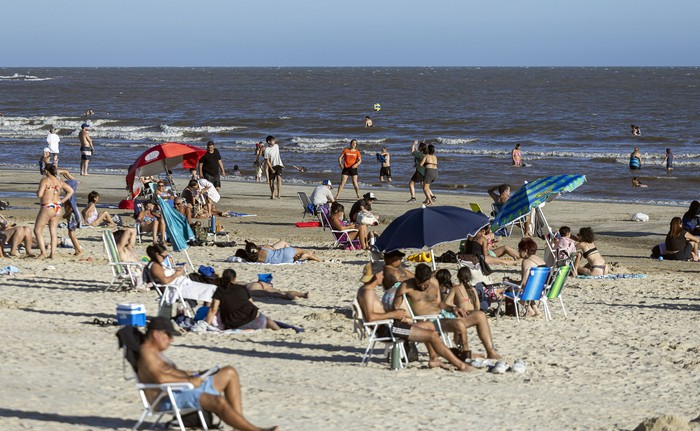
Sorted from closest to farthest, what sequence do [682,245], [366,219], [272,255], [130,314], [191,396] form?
Answer: 1. [191,396]
2. [130,314]
3. [272,255]
4. [682,245]
5. [366,219]

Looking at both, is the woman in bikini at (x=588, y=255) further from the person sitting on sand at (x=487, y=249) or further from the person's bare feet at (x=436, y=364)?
the person's bare feet at (x=436, y=364)

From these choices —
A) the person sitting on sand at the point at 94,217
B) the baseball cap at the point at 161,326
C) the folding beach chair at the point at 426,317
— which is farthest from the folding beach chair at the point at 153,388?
the person sitting on sand at the point at 94,217

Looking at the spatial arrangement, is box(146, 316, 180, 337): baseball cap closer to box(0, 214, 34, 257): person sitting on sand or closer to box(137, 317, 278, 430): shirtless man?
box(137, 317, 278, 430): shirtless man

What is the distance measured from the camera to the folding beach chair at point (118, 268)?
1234cm

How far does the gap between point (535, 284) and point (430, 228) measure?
3.94 ft

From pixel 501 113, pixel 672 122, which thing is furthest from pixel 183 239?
pixel 501 113

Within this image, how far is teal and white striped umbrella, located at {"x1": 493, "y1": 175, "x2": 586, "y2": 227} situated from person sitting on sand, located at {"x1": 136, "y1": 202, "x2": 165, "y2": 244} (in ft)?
18.5

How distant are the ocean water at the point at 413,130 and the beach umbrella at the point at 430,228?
1304cm

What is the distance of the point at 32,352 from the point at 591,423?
15.1ft

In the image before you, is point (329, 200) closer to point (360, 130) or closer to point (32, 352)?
point (32, 352)

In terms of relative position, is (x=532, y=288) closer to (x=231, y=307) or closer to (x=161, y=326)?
(x=231, y=307)

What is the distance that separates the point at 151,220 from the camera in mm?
16266

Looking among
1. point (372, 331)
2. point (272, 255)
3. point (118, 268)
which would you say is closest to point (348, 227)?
point (272, 255)

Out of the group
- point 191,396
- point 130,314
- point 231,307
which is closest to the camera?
point 191,396
